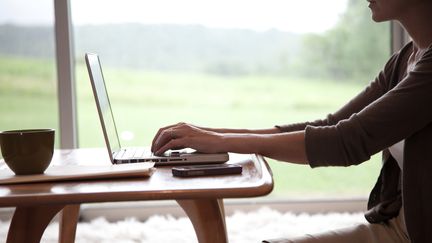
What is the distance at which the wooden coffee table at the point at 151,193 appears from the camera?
0.93m

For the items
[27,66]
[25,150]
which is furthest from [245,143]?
[27,66]

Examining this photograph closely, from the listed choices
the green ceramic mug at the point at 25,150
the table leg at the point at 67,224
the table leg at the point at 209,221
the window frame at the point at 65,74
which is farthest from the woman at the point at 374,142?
the window frame at the point at 65,74

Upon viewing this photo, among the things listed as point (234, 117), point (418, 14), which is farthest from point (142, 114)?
point (418, 14)

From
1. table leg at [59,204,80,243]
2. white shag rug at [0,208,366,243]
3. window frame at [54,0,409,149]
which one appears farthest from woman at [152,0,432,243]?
window frame at [54,0,409,149]

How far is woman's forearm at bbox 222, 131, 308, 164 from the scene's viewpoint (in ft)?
3.95

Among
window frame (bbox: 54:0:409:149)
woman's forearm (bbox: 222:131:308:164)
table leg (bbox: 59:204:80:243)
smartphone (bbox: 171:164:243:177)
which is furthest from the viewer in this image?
window frame (bbox: 54:0:409:149)

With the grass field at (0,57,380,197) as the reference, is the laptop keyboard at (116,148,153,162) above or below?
above

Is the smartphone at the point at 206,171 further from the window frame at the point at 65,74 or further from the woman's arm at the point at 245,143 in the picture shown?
the window frame at the point at 65,74

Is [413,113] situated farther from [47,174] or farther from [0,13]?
[0,13]

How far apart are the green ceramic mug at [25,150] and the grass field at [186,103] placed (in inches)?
71.8

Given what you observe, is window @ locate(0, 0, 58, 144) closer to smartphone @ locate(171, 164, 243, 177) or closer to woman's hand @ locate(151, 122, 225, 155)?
woman's hand @ locate(151, 122, 225, 155)

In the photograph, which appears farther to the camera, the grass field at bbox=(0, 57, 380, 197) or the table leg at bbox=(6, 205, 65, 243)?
the grass field at bbox=(0, 57, 380, 197)

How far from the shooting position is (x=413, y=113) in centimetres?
116

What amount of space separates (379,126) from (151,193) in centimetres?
49
